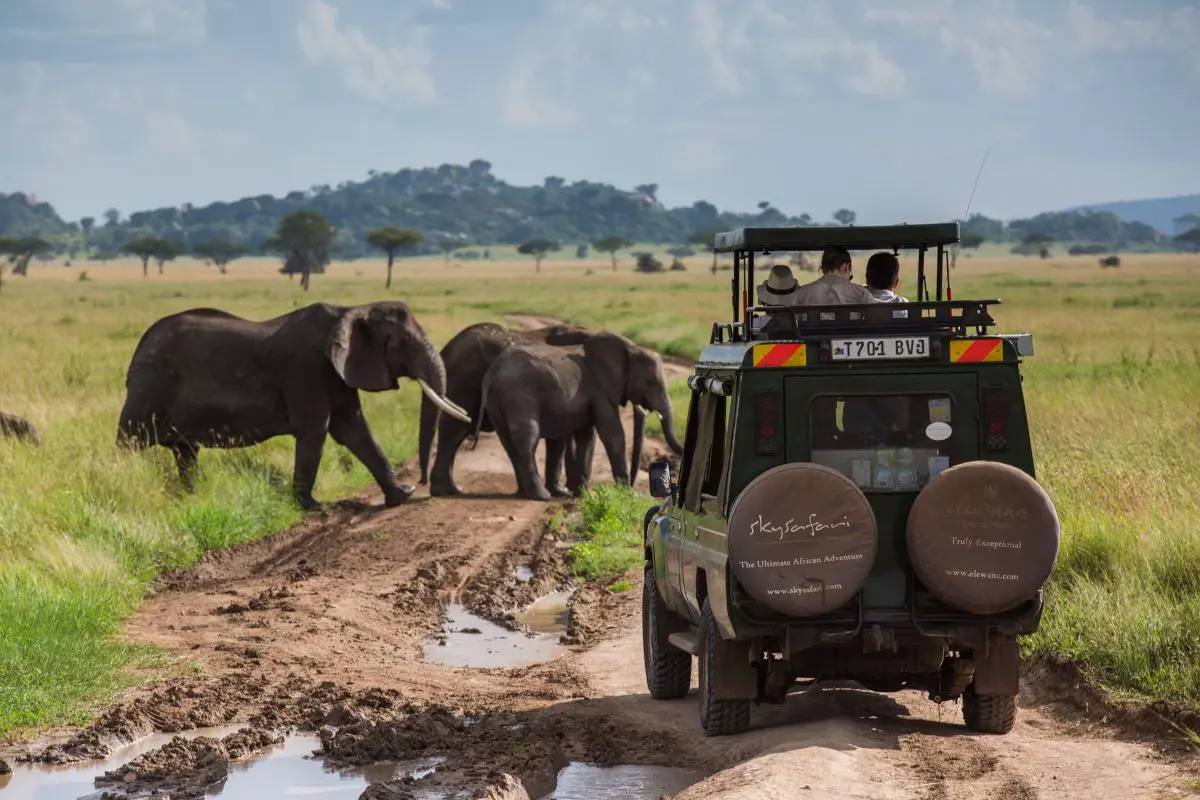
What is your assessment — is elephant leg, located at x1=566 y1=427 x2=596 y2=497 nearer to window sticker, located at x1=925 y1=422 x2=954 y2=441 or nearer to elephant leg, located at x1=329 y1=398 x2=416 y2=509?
elephant leg, located at x1=329 y1=398 x2=416 y2=509

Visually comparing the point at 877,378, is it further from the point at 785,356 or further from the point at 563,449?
the point at 563,449

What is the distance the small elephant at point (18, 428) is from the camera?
19.4m

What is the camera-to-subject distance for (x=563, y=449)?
21.6m

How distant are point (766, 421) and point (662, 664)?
2.17 m

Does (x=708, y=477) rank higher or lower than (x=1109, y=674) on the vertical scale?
higher

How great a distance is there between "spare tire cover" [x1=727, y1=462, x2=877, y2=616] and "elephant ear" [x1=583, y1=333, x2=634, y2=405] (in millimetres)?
13170

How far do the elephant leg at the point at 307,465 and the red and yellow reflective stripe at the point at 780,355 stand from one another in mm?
11349

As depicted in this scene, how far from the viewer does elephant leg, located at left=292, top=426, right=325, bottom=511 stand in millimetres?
18203

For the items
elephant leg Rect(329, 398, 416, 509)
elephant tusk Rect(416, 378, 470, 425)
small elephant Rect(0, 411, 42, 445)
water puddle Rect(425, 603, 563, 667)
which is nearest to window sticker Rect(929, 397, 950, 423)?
water puddle Rect(425, 603, 563, 667)

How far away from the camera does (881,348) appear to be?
297 inches

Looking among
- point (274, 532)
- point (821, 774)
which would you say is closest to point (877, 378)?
point (821, 774)

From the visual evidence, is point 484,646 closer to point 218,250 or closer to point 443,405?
point 443,405

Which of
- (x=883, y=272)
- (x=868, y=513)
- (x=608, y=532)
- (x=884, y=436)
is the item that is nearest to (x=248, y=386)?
(x=608, y=532)

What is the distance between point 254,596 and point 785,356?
6.81m
